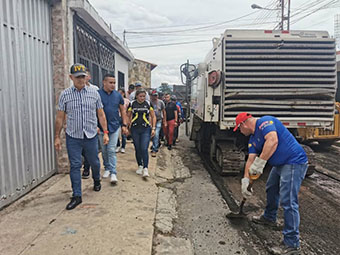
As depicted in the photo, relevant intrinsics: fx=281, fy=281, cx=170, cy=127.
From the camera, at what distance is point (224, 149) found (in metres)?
6.18

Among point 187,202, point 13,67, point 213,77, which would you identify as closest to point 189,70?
point 213,77

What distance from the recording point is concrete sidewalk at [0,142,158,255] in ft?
9.24

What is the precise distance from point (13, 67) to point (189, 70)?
6.91 meters

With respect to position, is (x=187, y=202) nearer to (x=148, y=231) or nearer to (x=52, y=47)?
(x=148, y=231)

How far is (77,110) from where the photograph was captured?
374 cm

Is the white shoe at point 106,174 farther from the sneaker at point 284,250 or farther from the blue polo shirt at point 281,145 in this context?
the sneaker at point 284,250

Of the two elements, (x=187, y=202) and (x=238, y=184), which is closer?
(x=187, y=202)

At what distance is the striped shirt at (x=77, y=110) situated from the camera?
3736 millimetres

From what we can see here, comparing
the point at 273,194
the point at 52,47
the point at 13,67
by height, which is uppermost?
the point at 52,47

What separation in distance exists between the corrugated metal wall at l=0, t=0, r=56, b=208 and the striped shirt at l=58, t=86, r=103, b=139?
709 millimetres

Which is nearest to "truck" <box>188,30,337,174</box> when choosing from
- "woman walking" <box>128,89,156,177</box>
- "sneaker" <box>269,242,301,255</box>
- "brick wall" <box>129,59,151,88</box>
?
"woman walking" <box>128,89,156,177</box>

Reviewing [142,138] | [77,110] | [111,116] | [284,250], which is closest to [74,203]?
[77,110]

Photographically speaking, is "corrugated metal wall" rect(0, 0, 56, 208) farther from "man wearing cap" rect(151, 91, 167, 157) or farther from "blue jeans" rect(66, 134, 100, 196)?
"man wearing cap" rect(151, 91, 167, 157)

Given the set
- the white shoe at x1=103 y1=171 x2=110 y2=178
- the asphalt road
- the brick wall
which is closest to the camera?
the asphalt road
